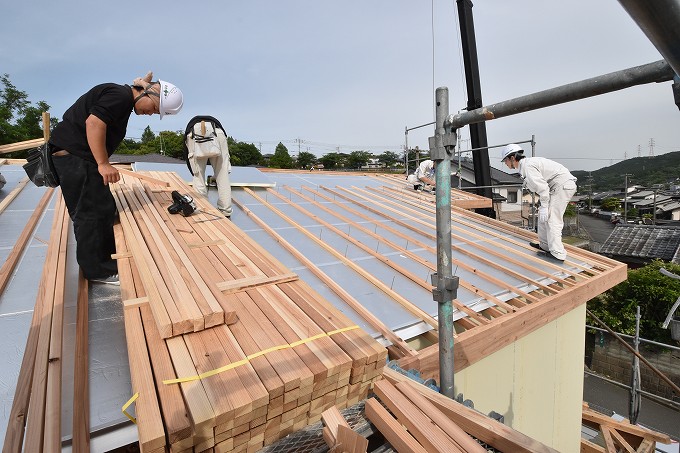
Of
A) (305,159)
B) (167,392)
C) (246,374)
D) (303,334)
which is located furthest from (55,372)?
(305,159)

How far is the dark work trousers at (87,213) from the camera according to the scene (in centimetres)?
279

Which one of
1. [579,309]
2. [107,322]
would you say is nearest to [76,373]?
[107,322]

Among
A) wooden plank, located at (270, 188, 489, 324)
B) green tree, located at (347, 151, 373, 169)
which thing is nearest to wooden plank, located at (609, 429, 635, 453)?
wooden plank, located at (270, 188, 489, 324)

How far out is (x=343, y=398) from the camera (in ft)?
5.78

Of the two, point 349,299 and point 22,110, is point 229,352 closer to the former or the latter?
point 349,299

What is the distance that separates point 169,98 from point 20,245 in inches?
76.9

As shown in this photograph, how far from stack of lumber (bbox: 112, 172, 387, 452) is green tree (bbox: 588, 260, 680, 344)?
636 inches

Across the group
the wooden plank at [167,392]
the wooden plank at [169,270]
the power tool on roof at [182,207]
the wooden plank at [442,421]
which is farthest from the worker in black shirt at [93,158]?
the wooden plank at [442,421]

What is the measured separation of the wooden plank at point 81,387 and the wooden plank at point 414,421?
4.32 ft

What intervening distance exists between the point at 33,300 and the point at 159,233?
0.96 metres

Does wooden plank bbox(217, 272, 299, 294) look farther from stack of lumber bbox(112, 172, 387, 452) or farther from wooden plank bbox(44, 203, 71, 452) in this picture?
wooden plank bbox(44, 203, 71, 452)

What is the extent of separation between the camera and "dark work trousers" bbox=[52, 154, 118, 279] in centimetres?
279

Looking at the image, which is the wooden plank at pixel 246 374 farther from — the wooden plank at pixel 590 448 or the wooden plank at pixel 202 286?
the wooden plank at pixel 590 448

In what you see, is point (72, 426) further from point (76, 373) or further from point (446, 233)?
point (446, 233)
